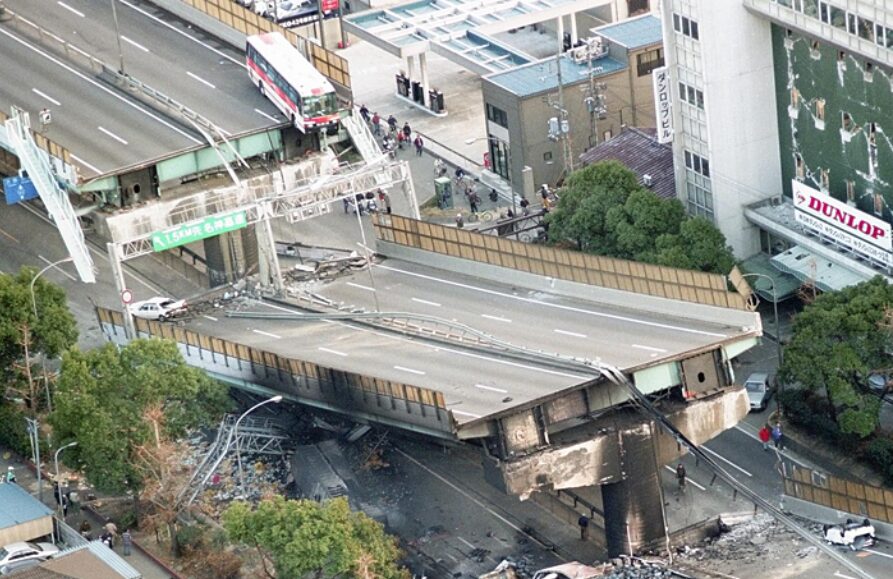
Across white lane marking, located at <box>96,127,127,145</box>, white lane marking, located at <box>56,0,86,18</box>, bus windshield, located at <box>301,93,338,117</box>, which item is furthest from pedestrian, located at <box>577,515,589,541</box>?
white lane marking, located at <box>56,0,86,18</box>

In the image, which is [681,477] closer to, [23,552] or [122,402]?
[122,402]

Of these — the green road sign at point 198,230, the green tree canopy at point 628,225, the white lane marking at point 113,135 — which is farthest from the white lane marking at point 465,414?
the white lane marking at point 113,135

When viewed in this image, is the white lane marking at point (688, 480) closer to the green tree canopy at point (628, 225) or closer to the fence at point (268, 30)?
the green tree canopy at point (628, 225)

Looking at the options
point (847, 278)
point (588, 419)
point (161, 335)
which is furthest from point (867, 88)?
point (161, 335)

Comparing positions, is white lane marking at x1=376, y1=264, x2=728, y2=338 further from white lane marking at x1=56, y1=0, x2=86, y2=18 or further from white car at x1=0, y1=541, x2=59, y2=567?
white lane marking at x1=56, y1=0, x2=86, y2=18

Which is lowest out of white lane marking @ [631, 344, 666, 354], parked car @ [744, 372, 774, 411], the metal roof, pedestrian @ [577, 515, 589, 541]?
pedestrian @ [577, 515, 589, 541]

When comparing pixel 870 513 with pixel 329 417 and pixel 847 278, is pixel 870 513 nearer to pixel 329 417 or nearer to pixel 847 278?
pixel 847 278
